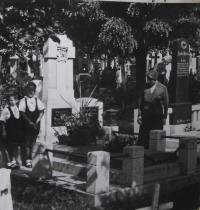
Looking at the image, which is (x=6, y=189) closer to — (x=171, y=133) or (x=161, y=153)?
(x=161, y=153)

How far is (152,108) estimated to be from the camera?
8016 millimetres

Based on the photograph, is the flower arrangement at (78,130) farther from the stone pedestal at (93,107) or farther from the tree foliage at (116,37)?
the tree foliage at (116,37)

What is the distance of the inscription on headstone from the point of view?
A: 355 inches

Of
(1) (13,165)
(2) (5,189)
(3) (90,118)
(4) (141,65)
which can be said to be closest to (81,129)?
(3) (90,118)

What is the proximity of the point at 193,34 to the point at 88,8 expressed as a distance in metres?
2.68

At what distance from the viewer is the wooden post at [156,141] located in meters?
8.09

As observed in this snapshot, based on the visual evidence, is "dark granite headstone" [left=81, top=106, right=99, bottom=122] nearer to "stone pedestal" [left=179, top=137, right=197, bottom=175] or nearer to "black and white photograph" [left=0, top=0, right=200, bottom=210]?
"black and white photograph" [left=0, top=0, right=200, bottom=210]

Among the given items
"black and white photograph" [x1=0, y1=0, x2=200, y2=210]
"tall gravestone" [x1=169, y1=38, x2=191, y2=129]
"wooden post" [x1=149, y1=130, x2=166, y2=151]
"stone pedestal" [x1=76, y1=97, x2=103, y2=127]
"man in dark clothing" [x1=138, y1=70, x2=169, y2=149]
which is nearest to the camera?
"black and white photograph" [x1=0, y1=0, x2=200, y2=210]

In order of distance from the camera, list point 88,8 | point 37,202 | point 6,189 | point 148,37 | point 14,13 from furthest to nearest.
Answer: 1. point 148,37
2. point 88,8
3. point 37,202
4. point 14,13
5. point 6,189

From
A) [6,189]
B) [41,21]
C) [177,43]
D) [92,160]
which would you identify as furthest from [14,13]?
[177,43]

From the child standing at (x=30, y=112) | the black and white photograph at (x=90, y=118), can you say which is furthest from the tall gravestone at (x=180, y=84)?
the child standing at (x=30, y=112)

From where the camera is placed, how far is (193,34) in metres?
12.3

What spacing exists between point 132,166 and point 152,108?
2004mm

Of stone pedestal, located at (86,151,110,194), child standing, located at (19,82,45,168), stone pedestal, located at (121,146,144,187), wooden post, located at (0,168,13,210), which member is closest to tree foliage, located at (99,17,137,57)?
child standing, located at (19,82,45,168)
